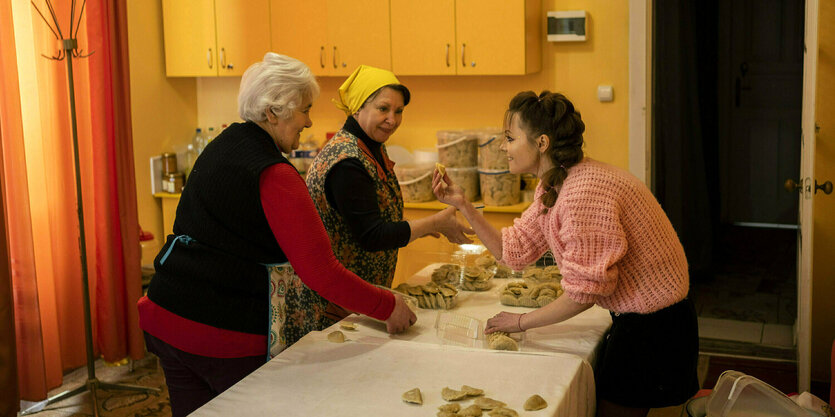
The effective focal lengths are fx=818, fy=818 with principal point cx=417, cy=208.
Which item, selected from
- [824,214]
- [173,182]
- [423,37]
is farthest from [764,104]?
[173,182]

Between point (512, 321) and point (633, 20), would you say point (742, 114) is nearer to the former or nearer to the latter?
point (633, 20)

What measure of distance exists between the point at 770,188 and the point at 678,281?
17.1ft

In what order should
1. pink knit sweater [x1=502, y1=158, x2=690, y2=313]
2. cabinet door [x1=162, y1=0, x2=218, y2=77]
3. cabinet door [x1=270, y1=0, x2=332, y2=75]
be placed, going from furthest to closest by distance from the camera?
cabinet door [x1=162, y1=0, x2=218, y2=77], cabinet door [x1=270, y1=0, x2=332, y2=75], pink knit sweater [x1=502, y1=158, x2=690, y2=313]

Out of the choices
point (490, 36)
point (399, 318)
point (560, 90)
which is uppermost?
point (490, 36)

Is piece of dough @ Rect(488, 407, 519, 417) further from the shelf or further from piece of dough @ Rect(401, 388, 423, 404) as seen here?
the shelf

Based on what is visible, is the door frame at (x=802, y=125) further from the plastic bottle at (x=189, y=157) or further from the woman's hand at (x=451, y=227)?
the plastic bottle at (x=189, y=157)

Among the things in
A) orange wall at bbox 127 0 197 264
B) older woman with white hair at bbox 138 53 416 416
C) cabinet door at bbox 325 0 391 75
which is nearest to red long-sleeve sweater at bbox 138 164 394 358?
older woman with white hair at bbox 138 53 416 416

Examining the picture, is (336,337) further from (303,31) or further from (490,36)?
(303,31)

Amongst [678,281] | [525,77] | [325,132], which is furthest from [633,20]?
[678,281]

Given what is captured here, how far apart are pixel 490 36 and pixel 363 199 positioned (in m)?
1.98

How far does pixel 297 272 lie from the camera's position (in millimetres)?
2045

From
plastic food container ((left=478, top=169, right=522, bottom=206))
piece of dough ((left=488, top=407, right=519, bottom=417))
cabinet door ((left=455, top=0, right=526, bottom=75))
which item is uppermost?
cabinet door ((left=455, top=0, right=526, bottom=75))

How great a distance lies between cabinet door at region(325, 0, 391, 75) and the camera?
14.3 ft

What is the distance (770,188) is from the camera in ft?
22.0
